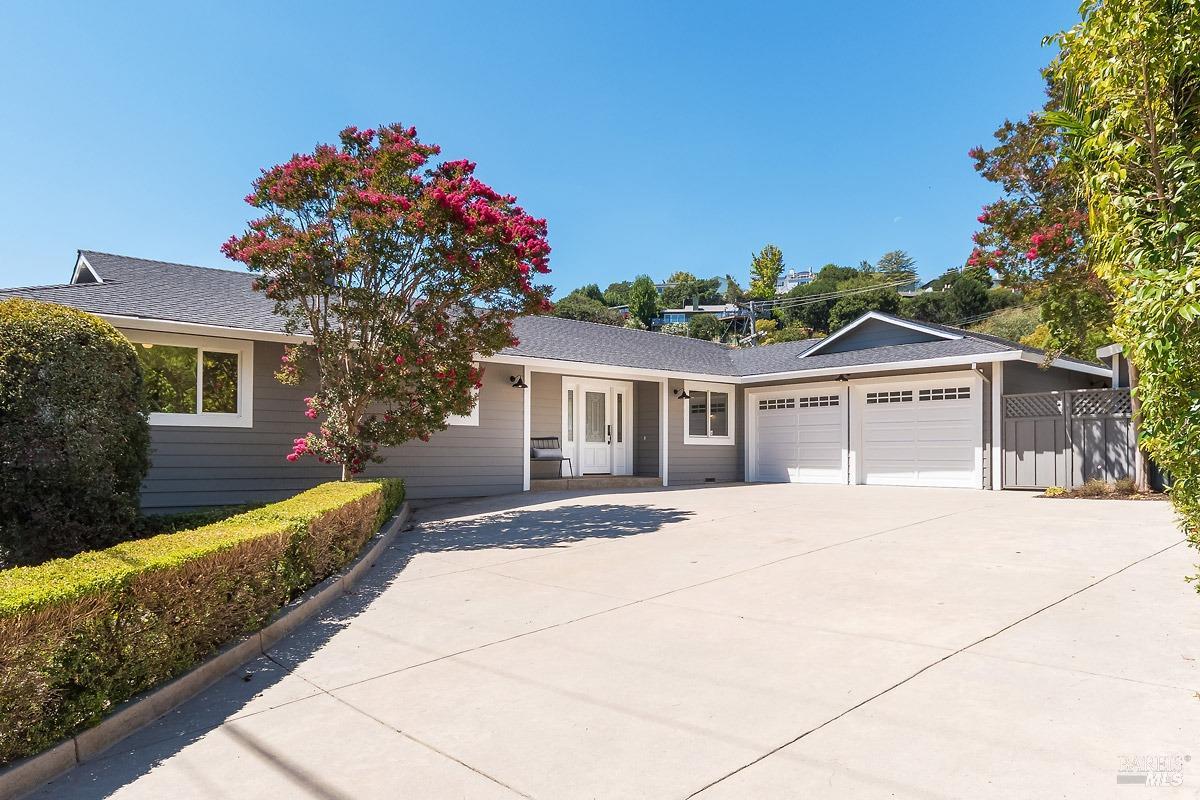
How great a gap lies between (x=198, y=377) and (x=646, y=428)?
9383 millimetres

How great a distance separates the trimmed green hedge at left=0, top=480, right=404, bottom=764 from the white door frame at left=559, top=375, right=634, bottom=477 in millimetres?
9768

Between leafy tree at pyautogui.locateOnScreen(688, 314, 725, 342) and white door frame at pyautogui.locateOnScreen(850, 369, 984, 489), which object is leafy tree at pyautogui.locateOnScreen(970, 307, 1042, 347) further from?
white door frame at pyautogui.locateOnScreen(850, 369, 984, 489)

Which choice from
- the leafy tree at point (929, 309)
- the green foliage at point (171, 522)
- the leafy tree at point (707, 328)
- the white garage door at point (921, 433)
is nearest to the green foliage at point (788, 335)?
the leafy tree at point (707, 328)

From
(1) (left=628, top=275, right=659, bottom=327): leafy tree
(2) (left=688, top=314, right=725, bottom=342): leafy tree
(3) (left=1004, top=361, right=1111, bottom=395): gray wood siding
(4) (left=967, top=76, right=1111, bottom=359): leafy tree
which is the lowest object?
(3) (left=1004, top=361, right=1111, bottom=395): gray wood siding

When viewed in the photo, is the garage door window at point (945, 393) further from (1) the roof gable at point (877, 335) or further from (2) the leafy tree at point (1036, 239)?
(2) the leafy tree at point (1036, 239)

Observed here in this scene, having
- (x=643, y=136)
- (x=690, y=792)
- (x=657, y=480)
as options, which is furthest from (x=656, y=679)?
(x=643, y=136)

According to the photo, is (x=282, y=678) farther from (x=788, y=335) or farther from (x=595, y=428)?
(x=788, y=335)

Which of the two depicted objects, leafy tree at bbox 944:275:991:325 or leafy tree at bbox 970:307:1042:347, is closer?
leafy tree at bbox 970:307:1042:347

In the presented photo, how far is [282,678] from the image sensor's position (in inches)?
157

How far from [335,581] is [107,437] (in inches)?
89.8

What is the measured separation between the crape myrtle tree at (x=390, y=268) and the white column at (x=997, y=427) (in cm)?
949

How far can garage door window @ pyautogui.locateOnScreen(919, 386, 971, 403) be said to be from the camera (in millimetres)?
13930

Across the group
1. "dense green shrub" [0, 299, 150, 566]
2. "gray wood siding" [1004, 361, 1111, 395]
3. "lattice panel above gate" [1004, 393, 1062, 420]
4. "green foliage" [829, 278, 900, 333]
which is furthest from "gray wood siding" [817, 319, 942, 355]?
"green foliage" [829, 278, 900, 333]

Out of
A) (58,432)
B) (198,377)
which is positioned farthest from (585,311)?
(58,432)
